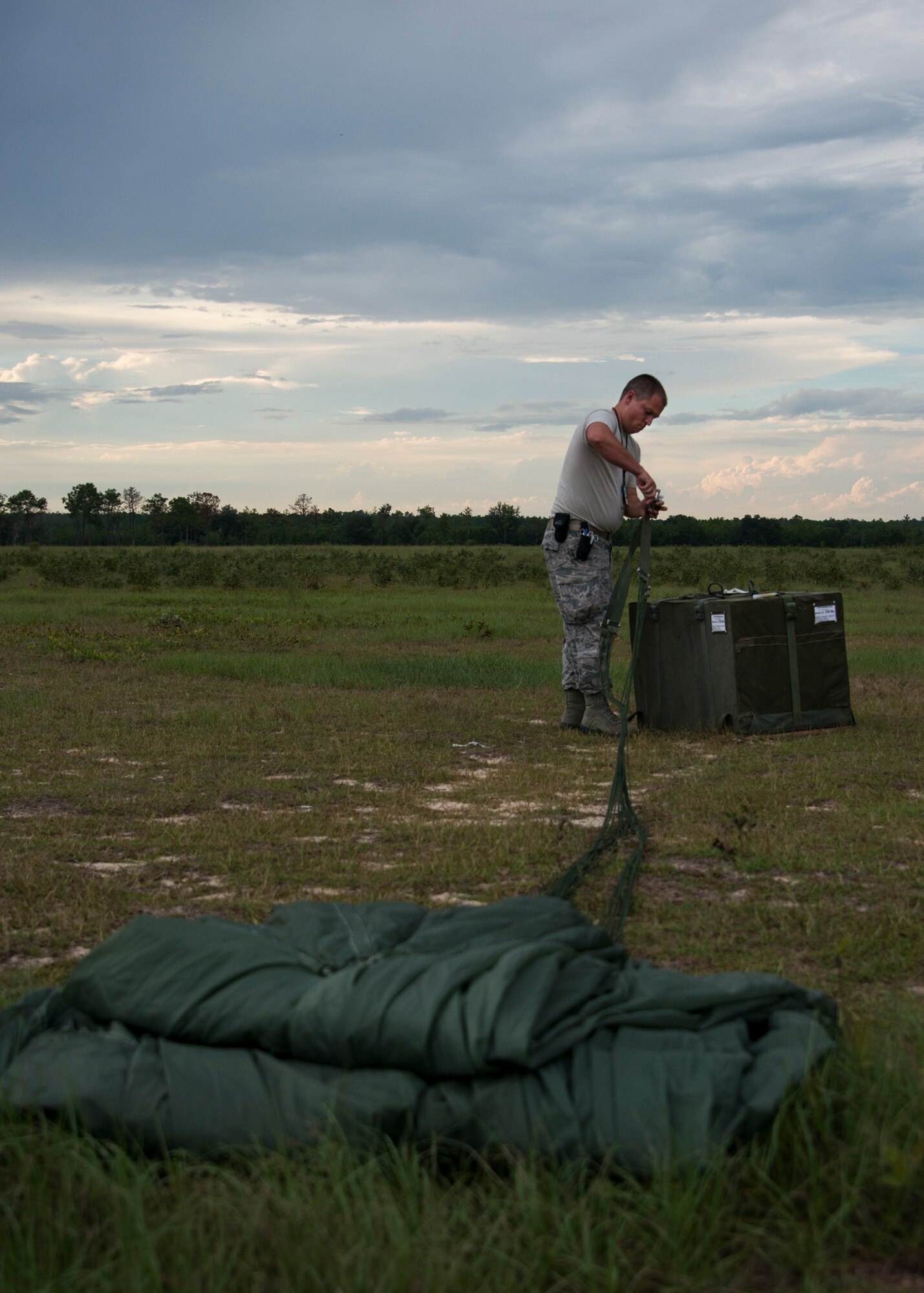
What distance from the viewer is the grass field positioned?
163 cm

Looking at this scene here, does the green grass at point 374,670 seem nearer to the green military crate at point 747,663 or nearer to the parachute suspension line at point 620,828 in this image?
the green military crate at point 747,663

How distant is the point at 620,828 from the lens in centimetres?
436

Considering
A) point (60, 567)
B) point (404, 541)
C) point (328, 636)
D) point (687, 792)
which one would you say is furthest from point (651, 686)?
point (404, 541)

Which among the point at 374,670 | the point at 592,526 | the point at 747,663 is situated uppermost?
the point at 592,526

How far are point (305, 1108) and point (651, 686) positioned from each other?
17.4 ft

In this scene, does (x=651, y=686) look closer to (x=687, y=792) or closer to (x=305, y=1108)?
(x=687, y=792)

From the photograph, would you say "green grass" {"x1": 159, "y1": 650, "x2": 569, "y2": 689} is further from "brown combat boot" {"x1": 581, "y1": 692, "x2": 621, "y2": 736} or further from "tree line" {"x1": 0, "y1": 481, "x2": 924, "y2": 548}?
"tree line" {"x1": 0, "y1": 481, "x2": 924, "y2": 548}

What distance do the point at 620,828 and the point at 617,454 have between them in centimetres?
276

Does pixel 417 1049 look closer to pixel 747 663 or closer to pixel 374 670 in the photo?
pixel 747 663

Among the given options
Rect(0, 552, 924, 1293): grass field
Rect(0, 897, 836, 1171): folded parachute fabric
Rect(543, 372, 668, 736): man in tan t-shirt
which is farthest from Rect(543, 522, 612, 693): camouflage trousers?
Rect(0, 897, 836, 1171): folded parachute fabric

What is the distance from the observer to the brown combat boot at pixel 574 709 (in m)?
7.02

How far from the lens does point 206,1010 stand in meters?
2.06

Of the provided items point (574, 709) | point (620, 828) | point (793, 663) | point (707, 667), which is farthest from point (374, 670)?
point (620, 828)

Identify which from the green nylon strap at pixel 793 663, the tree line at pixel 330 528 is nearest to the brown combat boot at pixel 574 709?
the green nylon strap at pixel 793 663
